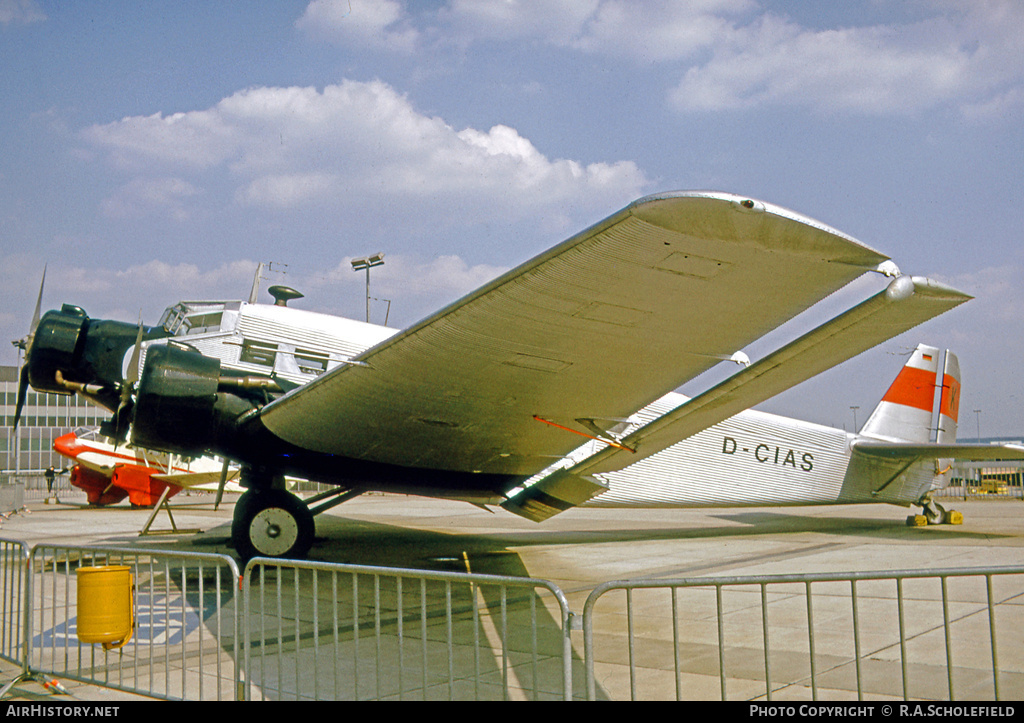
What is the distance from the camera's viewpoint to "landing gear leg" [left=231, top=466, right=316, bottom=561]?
25.6 ft

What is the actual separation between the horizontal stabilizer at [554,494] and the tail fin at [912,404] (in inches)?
269

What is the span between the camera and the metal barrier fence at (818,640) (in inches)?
116

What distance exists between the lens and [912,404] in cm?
1397

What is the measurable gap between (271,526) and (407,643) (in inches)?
139

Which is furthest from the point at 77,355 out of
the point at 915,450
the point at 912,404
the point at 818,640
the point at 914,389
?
the point at 914,389

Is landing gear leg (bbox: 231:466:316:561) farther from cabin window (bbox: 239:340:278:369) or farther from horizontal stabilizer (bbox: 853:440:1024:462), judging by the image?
horizontal stabilizer (bbox: 853:440:1024:462)

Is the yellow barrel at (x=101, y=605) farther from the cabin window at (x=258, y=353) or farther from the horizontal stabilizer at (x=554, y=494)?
the horizontal stabilizer at (x=554, y=494)

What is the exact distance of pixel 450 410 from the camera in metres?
6.93

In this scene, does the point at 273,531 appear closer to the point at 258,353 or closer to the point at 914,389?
the point at 258,353

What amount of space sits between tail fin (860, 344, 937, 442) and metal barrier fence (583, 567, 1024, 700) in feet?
23.5

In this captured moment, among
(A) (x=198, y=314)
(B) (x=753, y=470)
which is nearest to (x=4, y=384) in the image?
(A) (x=198, y=314)

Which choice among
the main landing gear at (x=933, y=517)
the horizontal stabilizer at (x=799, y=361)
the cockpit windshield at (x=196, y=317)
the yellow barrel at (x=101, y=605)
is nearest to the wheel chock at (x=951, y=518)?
the main landing gear at (x=933, y=517)
